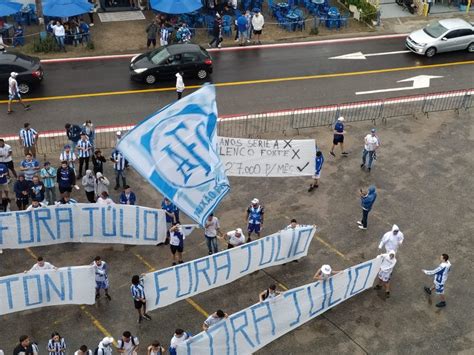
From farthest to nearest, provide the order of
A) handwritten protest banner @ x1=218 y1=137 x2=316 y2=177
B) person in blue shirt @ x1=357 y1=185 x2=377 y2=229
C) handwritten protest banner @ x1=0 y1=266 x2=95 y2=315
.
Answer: handwritten protest banner @ x1=218 y1=137 x2=316 y2=177 < person in blue shirt @ x1=357 y1=185 x2=377 y2=229 < handwritten protest banner @ x1=0 y1=266 x2=95 y2=315

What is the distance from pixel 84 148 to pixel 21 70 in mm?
7080

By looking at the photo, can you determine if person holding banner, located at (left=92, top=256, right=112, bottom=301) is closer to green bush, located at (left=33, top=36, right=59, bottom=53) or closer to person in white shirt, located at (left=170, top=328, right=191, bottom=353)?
person in white shirt, located at (left=170, top=328, right=191, bottom=353)

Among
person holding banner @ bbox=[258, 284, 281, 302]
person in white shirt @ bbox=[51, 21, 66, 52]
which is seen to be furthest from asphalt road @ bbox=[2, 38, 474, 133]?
person holding banner @ bbox=[258, 284, 281, 302]

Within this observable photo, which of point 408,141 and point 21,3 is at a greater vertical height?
point 21,3

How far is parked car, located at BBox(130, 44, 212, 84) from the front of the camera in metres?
25.8

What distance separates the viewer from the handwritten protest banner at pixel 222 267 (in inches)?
571

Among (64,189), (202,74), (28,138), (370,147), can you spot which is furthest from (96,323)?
(202,74)

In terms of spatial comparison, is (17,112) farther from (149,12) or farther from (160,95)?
(149,12)

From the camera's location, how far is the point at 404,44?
3100 cm

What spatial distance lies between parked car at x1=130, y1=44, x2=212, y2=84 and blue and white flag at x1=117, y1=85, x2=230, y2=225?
40.5 ft

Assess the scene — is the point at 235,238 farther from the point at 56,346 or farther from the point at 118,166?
the point at 56,346

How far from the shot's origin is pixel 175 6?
28.5m

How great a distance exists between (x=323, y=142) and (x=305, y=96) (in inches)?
156

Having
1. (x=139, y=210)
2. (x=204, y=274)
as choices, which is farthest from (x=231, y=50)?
(x=204, y=274)
